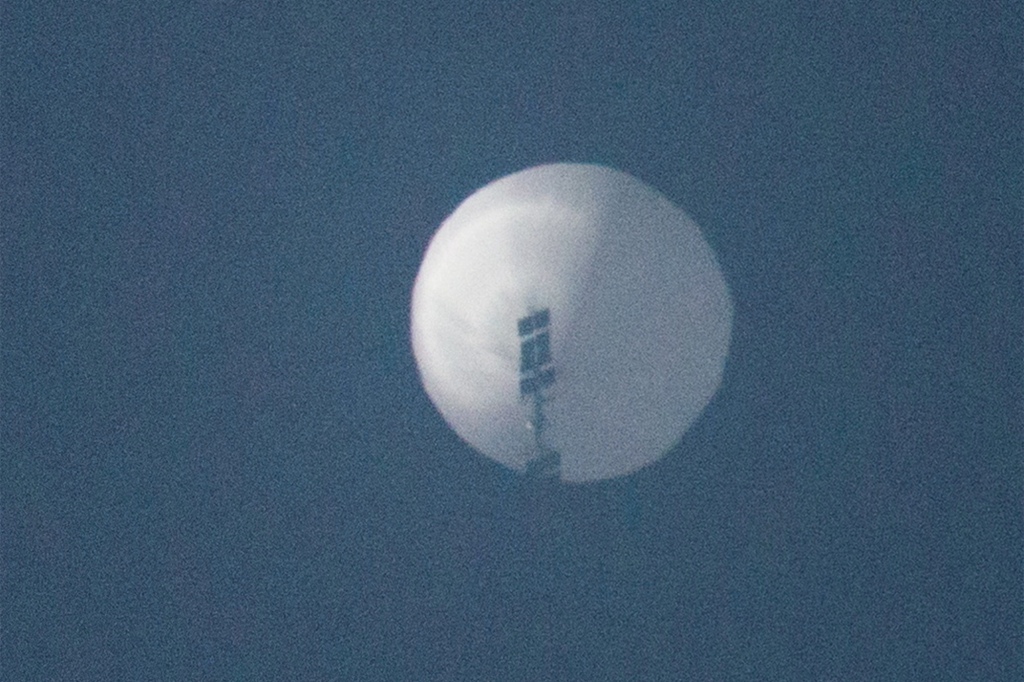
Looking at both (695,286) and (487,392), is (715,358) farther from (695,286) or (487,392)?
(487,392)

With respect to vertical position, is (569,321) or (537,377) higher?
(569,321)

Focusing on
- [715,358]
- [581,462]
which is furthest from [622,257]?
[581,462]

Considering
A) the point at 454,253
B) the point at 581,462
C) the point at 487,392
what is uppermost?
the point at 454,253

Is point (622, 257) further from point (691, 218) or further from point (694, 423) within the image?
point (694, 423)

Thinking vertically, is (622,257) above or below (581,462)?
above
